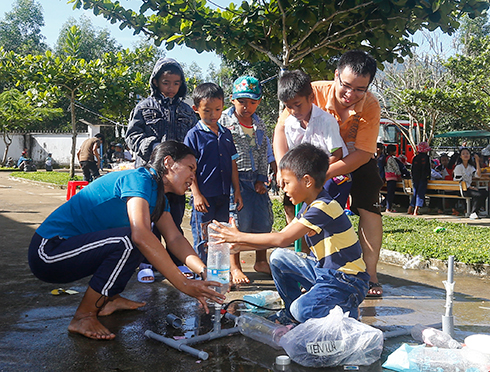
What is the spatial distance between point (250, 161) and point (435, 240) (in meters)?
3.19

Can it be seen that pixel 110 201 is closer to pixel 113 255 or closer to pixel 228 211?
pixel 113 255

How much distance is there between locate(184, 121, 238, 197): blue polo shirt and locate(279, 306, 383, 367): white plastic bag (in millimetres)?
2110

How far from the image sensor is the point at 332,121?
4031mm

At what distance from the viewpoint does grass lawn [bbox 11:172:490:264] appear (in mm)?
5655

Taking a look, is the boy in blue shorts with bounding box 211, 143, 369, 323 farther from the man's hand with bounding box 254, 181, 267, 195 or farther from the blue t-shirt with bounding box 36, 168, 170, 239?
the man's hand with bounding box 254, 181, 267, 195

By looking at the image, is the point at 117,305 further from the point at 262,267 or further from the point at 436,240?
the point at 436,240

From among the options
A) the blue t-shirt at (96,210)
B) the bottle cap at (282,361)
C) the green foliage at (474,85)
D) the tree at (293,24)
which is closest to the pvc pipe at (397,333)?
the bottle cap at (282,361)

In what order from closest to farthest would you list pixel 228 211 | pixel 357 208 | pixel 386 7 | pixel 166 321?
pixel 166 321 < pixel 357 208 < pixel 228 211 < pixel 386 7

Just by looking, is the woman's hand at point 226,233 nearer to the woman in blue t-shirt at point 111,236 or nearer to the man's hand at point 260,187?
the woman in blue t-shirt at point 111,236

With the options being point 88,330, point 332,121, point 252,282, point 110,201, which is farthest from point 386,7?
point 88,330

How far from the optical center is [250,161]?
4.93 m

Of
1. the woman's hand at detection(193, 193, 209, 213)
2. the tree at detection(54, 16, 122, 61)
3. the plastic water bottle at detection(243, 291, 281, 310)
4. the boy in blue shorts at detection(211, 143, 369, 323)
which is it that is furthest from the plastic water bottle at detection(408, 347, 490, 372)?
the tree at detection(54, 16, 122, 61)

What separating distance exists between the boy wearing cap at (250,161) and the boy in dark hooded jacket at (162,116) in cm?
48

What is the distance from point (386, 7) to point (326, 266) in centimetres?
429
